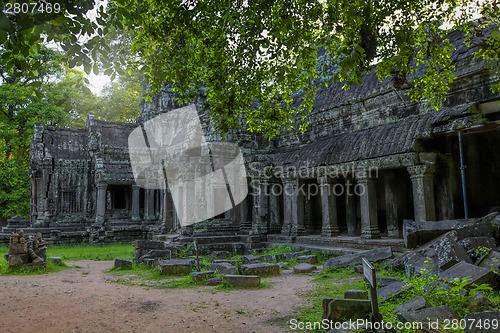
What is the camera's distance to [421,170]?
10.4 meters

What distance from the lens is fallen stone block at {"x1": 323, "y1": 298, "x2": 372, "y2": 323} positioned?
479 cm

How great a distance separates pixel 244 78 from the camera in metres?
7.65

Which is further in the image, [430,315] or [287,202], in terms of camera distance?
[287,202]

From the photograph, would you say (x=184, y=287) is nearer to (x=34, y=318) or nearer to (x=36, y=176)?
(x=34, y=318)

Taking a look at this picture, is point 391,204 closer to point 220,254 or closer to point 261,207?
point 261,207

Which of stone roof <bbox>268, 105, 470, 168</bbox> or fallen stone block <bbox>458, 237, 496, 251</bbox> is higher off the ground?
stone roof <bbox>268, 105, 470, 168</bbox>

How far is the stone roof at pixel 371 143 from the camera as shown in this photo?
1037 cm

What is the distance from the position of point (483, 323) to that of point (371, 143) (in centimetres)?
867

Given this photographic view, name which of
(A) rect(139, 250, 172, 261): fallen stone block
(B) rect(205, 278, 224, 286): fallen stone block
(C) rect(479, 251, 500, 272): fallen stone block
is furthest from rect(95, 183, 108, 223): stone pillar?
(C) rect(479, 251, 500, 272): fallen stone block

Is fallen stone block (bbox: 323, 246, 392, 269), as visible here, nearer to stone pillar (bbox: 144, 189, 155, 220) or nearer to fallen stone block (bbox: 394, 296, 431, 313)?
fallen stone block (bbox: 394, 296, 431, 313)

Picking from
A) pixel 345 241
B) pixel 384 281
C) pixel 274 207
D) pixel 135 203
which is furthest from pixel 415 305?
pixel 135 203

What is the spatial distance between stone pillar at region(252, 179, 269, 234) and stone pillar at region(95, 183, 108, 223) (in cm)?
1102

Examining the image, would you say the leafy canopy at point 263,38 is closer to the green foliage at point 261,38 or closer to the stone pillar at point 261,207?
the green foliage at point 261,38

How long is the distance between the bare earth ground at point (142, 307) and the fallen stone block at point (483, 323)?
7.59ft
